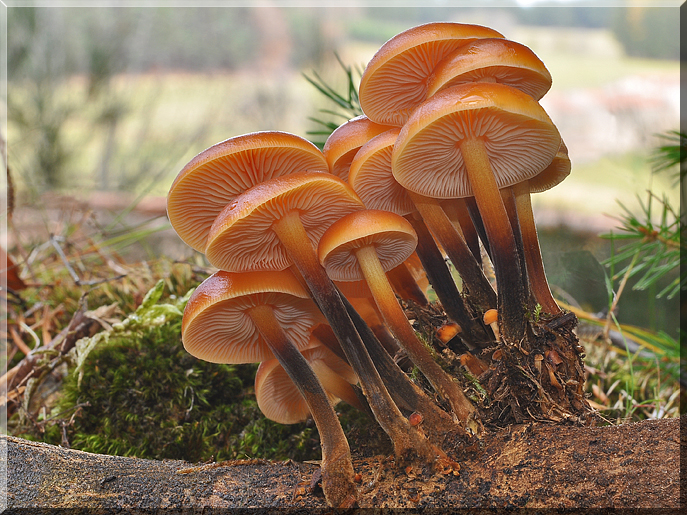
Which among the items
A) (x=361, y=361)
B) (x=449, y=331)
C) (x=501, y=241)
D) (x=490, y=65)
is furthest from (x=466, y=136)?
(x=361, y=361)

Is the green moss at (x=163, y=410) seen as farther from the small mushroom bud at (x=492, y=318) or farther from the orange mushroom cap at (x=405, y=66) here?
the orange mushroom cap at (x=405, y=66)

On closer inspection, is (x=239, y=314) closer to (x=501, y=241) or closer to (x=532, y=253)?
(x=501, y=241)

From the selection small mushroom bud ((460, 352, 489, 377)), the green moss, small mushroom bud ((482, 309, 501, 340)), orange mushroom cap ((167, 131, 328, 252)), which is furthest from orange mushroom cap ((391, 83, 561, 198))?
the green moss

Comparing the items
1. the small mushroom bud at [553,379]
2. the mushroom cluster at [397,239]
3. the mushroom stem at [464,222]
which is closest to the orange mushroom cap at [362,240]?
the mushroom cluster at [397,239]

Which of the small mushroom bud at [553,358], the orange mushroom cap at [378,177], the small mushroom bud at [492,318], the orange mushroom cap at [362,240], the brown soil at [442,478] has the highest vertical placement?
the orange mushroom cap at [378,177]

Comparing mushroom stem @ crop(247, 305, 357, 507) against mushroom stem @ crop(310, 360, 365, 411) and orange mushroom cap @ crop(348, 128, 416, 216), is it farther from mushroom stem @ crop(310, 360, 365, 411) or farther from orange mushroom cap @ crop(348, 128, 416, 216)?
orange mushroom cap @ crop(348, 128, 416, 216)

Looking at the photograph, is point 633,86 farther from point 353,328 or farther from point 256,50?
point 256,50

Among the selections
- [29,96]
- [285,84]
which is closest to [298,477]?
[29,96]
